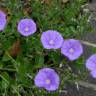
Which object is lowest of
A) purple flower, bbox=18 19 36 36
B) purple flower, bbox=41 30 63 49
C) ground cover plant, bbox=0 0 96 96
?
ground cover plant, bbox=0 0 96 96

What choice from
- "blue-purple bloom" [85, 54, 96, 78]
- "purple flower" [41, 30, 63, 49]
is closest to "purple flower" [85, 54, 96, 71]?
"blue-purple bloom" [85, 54, 96, 78]

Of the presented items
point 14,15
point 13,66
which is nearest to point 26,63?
point 13,66

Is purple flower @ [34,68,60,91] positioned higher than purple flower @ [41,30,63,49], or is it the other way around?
purple flower @ [41,30,63,49]

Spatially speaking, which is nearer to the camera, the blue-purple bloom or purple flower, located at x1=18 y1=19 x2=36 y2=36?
the blue-purple bloom

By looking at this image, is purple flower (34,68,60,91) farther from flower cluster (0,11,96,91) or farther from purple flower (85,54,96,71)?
purple flower (85,54,96,71)

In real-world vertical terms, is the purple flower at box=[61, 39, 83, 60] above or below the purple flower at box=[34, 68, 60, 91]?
above

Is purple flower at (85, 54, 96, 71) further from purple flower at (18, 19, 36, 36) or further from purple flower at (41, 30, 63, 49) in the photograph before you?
purple flower at (18, 19, 36, 36)

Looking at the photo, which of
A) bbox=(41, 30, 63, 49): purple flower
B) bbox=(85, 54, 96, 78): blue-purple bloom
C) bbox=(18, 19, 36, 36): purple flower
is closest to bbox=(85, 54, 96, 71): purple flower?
bbox=(85, 54, 96, 78): blue-purple bloom
